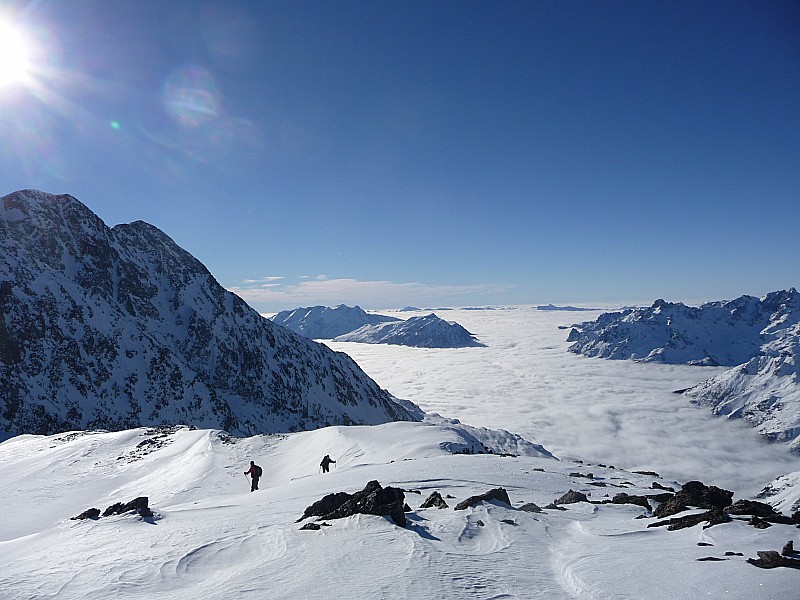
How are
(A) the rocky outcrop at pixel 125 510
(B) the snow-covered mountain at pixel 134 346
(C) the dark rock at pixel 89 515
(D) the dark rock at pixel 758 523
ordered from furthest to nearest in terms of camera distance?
(B) the snow-covered mountain at pixel 134 346 → (A) the rocky outcrop at pixel 125 510 → (C) the dark rock at pixel 89 515 → (D) the dark rock at pixel 758 523

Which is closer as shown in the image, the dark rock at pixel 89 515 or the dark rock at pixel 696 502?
the dark rock at pixel 696 502

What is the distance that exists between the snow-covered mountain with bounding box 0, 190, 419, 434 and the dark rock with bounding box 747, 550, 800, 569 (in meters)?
89.8

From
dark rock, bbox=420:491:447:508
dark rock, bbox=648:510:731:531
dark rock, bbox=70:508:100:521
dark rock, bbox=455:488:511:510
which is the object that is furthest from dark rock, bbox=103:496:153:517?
dark rock, bbox=648:510:731:531

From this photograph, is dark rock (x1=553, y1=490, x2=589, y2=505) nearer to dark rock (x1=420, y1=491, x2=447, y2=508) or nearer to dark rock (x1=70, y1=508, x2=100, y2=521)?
dark rock (x1=420, y1=491, x2=447, y2=508)

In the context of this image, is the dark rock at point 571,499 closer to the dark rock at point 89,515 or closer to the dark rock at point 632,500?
the dark rock at point 632,500

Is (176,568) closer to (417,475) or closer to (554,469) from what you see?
(417,475)

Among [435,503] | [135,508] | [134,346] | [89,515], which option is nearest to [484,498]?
[435,503]

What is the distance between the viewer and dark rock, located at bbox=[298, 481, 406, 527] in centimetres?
1169

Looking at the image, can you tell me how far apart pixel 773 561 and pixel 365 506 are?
8902 mm

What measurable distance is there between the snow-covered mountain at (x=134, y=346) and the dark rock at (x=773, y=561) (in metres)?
89.8

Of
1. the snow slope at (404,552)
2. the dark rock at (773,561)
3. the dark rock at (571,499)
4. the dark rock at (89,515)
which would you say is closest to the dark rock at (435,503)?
Result: the snow slope at (404,552)

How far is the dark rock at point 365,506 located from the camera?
11.7 meters

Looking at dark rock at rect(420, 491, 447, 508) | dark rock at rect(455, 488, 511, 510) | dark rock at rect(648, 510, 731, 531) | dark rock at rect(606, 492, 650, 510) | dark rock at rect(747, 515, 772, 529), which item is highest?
dark rock at rect(747, 515, 772, 529)

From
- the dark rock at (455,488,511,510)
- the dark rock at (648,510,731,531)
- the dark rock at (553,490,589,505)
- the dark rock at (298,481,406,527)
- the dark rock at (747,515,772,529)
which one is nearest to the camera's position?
the dark rock at (747,515,772,529)
